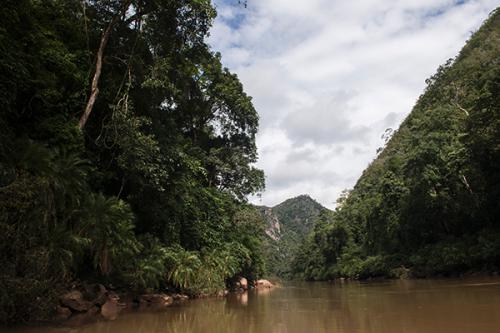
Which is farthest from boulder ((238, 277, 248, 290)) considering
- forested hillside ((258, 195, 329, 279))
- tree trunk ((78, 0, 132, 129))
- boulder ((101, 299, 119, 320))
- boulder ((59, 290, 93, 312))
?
forested hillside ((258, 195, 329, 279))

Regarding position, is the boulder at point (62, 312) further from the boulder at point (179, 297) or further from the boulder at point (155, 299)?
the boulder at point (179, 297)

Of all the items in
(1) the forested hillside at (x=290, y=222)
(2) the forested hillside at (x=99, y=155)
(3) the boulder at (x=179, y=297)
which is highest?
(1) the forested hillside at (x=290, y=222)

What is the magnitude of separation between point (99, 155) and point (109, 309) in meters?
6.84

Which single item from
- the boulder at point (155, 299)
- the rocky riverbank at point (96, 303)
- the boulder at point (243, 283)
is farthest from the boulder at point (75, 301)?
the boulder at point (243, 283)

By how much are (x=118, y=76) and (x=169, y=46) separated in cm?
259

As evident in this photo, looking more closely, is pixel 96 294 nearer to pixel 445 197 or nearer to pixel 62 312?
pixel 62 312

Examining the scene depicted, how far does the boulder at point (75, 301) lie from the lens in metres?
12.3

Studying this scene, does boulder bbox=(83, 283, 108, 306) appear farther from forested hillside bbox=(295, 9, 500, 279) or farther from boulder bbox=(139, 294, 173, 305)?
forested hillside bbox=(295, 9, 500, 279)

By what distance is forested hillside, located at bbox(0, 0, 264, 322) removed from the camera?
9703 millimetres

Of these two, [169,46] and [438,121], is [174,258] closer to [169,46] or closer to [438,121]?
[169,46]

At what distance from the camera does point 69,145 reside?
45.2ft

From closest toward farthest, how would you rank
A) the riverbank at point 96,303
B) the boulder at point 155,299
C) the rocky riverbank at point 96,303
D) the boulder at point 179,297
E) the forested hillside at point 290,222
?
the riverbank at point 96,303 → the rocky riverbank at point 96,303 → the boulder at point 155,299 → the boulder at point 179,297 → the forested hillside at point 290,222

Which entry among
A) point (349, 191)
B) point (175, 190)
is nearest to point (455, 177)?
point (175, 190)

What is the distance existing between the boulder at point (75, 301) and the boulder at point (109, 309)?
0.52 meters
